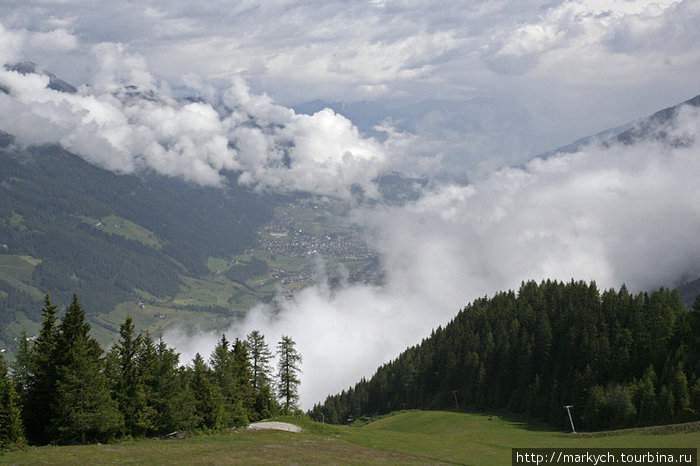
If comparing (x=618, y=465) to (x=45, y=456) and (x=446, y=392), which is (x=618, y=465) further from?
(x=446, y=392)

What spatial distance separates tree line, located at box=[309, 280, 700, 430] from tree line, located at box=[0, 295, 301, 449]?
64.8 meters

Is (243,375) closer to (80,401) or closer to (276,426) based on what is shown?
(276,426)

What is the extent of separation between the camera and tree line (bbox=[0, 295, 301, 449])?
56219 millimetres

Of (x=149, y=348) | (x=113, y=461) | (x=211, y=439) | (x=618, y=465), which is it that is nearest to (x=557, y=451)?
(x=618, y=465)

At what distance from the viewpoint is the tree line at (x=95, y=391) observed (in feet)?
184

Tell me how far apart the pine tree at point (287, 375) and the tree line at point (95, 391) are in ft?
66.5

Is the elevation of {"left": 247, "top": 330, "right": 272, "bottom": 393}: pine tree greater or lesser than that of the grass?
greater

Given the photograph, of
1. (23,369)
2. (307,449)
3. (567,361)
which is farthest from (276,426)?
(567,361)

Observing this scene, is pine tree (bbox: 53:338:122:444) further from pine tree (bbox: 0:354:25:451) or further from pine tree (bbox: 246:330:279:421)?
pine tree (bbox: 246:330:279:421)

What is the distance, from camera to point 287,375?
331 ft

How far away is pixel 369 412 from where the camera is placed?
183m

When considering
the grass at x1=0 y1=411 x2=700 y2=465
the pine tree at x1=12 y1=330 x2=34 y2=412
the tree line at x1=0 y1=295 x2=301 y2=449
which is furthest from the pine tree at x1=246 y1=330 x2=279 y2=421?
the pine tree at x1=12 y1=330 x2=34 y2=412

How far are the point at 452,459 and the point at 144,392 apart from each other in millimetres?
35030

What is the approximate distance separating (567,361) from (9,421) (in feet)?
340
